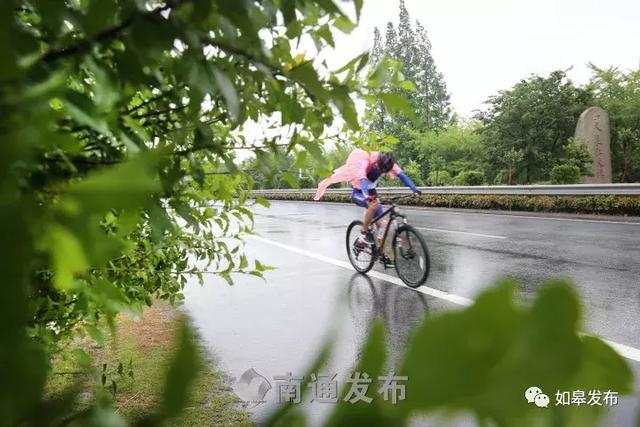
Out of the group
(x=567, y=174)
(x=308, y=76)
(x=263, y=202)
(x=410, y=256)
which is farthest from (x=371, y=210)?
(x=567, y=174)

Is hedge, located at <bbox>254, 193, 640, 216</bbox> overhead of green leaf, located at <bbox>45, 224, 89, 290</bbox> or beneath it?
beneath

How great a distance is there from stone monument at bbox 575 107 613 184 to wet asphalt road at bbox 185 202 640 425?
9.84 metres

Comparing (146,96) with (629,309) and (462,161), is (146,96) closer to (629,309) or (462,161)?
(629,309)

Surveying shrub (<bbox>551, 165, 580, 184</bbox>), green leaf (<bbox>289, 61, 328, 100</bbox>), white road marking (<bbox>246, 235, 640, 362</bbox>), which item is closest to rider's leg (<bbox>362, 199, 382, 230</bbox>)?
white road marking (<bbox>246, 235, 640, 362</bbox>)

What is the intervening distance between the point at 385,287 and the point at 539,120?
1947 centimetres

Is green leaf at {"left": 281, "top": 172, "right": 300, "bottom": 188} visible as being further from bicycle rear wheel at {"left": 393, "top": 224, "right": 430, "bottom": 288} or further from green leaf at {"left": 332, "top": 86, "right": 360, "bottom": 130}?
bicycle rear wheel at {"left": 393, "top": 224, "right": 430, "bottom": 288}

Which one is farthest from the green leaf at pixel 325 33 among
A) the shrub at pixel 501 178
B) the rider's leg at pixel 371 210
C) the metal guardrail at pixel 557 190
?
the shrub at pixel 501 178

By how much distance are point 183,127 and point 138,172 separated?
2.81 feet

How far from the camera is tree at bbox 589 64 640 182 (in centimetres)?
2159

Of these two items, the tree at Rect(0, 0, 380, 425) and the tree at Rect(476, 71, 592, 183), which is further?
the tree at Rect(476, 71, 592, 183)

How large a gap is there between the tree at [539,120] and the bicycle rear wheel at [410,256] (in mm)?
18265

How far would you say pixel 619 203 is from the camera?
1083 cm

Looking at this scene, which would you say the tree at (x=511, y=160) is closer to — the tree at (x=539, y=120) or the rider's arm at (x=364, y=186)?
the tree at (x=539, y=120)

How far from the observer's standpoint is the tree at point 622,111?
70.8 feet
